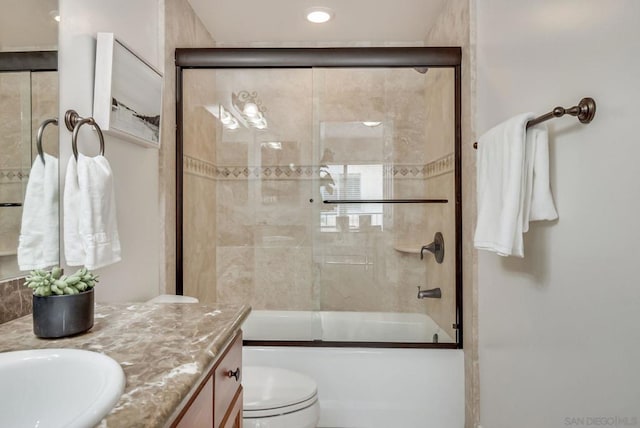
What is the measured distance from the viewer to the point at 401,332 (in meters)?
2.21

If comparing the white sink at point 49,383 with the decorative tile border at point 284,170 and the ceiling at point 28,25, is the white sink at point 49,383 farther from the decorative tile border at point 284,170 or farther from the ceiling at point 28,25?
the decorative tile border at point 284,170

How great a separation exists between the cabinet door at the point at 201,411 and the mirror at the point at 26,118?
2.08ft

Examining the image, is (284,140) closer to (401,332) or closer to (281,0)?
(281,0)

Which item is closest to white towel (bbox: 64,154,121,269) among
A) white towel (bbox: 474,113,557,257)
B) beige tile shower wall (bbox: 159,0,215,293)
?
beige tile shower wall (bbox: 159,0,215,293)

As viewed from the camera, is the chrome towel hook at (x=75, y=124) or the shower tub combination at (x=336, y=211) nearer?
the chrome towel hook at (x=75, y=124)

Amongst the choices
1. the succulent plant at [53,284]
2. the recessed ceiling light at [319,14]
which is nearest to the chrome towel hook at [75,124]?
the succulent plant at [53,284]

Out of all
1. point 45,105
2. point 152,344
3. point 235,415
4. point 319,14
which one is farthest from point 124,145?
point 319,14

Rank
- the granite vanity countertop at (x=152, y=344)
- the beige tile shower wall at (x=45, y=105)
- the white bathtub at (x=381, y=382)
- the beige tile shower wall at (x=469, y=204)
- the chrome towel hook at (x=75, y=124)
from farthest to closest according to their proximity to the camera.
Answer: the white bathtub at (x=381, y=382), the beige tile shower wall at (x=469, y=204), the chrome towel hook at (x=75, y=124), the beige tile shower wall at (x=45, y=105), the granite vanity countertop at (x=152, y=344)

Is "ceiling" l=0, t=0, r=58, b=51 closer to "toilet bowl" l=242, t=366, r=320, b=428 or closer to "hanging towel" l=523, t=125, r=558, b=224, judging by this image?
"toilet bowl" l=242, t=366, r=320, b=428

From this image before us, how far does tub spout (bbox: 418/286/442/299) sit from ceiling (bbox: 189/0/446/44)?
5.65 ft

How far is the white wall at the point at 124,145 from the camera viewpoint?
126 cm

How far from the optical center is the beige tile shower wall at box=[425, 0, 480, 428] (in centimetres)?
187

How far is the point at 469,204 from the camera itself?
1.94 meters

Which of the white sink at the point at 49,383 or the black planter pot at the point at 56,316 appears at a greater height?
the black planter pot at the point at 56,316
